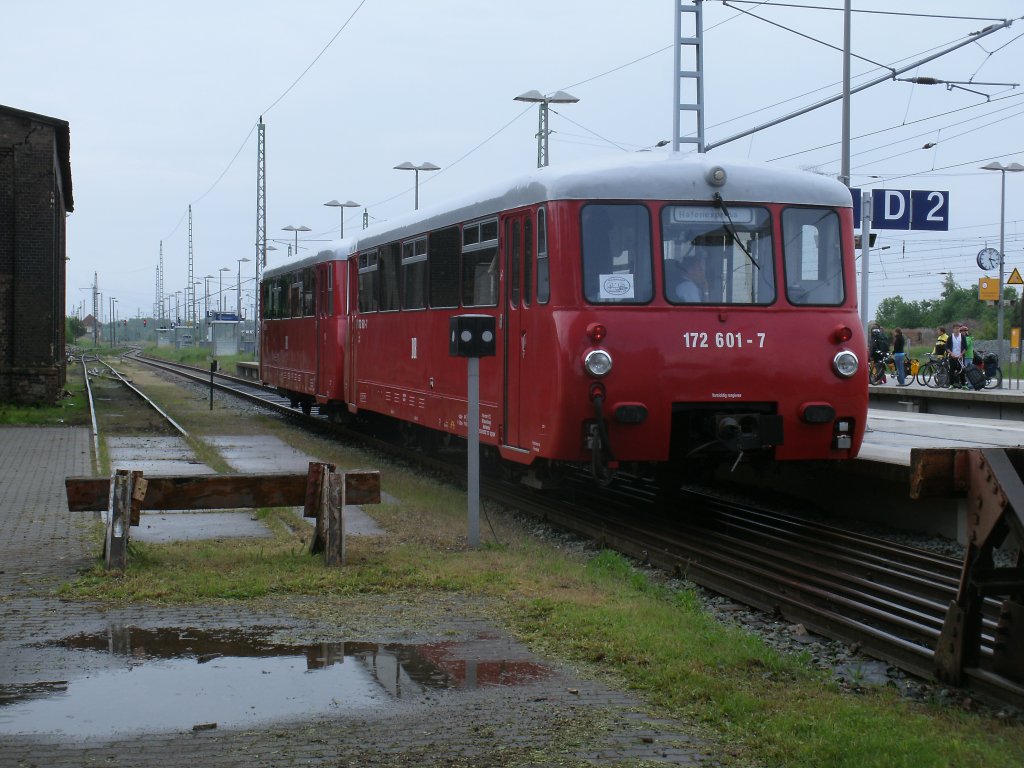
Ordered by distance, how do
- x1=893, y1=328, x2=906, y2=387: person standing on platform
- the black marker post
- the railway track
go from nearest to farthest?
1. the railway track
2. the black marker post
3. x1=893, y1=328, x2=906, y2=387: person standing on platform

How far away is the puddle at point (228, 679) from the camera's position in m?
5.59

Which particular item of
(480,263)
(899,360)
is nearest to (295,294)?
(480,263)

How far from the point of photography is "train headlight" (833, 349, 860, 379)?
11203 mm

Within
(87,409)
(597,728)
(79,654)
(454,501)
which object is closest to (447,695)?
(597,728)

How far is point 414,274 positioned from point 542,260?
15.8ft

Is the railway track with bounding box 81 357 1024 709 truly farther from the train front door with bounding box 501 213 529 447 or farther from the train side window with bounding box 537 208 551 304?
the train side window with bounding box 537 208 551 304

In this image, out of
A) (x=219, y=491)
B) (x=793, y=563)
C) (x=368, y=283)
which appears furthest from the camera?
(x=368, y=283)

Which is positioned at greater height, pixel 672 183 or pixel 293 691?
pixel 672 183

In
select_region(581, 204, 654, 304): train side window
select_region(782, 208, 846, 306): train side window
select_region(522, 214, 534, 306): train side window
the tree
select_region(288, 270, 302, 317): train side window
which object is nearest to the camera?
select_region(581, 204, 654, 304): train side window

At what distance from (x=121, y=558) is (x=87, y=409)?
22.1m

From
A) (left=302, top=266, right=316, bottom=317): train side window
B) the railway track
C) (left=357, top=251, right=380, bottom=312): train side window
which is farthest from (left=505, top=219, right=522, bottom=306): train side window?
(left=302, top=266, right=316, bottom=317): train side window

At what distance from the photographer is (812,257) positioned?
1145 centimetres

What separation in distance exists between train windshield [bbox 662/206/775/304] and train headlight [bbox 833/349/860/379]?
2.50 ft

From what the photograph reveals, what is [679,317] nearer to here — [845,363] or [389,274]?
[845,363]
